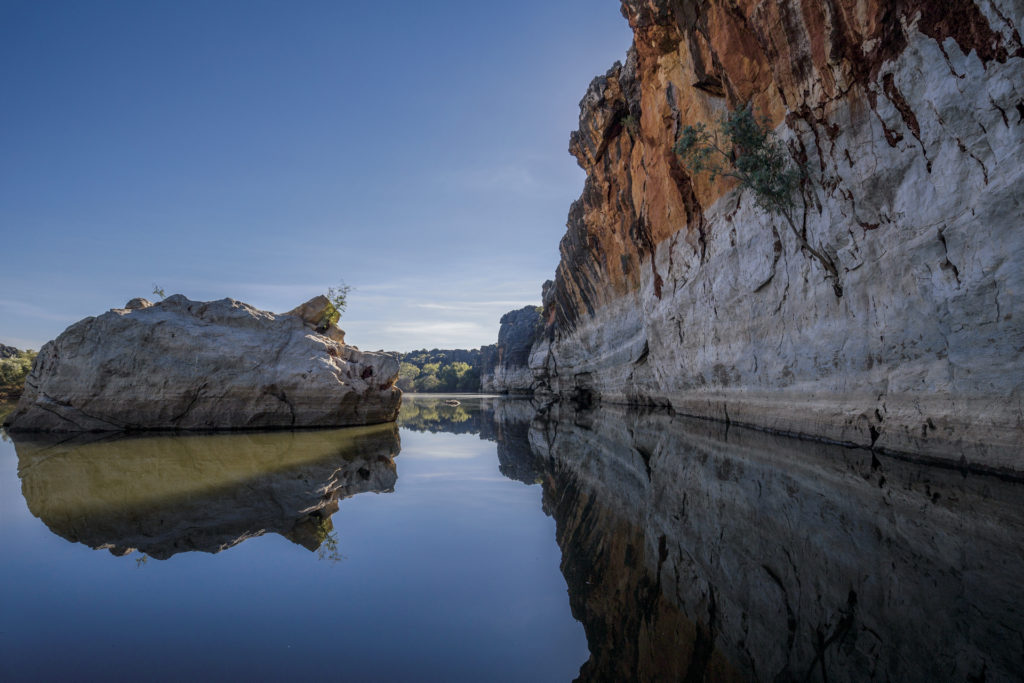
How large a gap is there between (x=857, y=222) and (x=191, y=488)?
1315 centimetres

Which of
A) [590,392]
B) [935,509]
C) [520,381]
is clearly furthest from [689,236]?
[520,381]

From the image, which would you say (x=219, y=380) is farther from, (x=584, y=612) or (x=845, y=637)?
(x=845, y=637)

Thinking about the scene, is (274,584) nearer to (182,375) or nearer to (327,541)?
(327,541)

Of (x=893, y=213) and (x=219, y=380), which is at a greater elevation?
(x=893, y=213)

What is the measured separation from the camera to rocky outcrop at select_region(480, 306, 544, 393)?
72562 mm

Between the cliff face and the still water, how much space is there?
6.54 ft

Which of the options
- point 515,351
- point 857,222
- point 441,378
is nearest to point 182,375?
point 857,222

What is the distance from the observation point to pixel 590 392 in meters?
38.6

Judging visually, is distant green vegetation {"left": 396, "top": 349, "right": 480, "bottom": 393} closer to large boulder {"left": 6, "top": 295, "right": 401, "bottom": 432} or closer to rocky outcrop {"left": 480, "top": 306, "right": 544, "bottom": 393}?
rocky outcrop {"left": 480, "top": 306, "right": 544, "bottom": 393}

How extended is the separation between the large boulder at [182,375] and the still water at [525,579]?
994cm

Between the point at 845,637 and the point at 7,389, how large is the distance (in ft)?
176

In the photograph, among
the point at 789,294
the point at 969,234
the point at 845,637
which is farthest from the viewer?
the point at 789,294

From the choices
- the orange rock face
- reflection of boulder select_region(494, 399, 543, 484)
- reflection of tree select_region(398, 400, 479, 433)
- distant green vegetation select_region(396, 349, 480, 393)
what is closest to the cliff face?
the orange rock face

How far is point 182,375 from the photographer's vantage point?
55.8 feet
